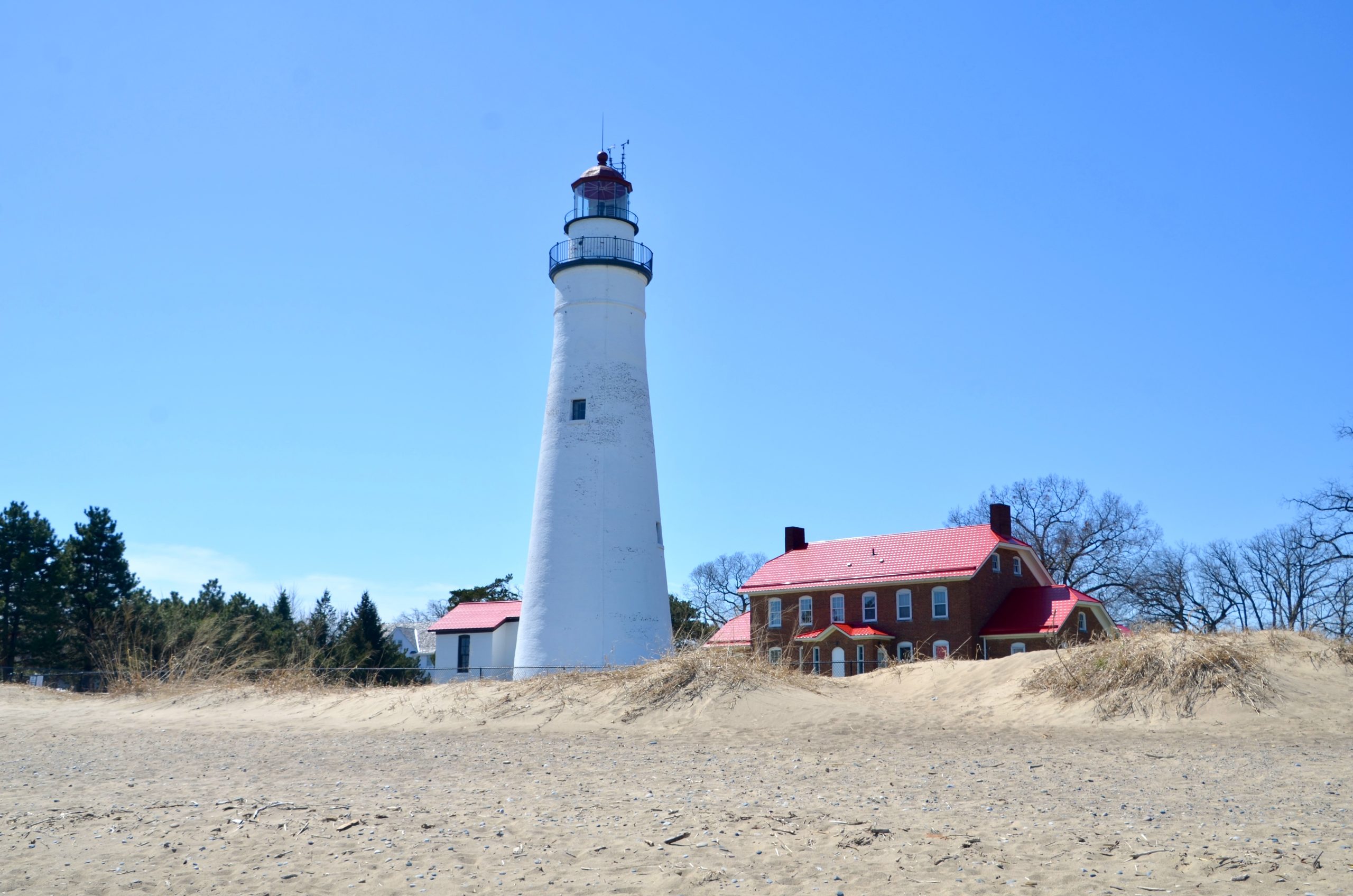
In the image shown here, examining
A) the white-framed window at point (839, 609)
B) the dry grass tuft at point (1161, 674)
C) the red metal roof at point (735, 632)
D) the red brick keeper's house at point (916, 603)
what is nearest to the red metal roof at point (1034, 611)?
the red brick keeper's house at point (916, 603)

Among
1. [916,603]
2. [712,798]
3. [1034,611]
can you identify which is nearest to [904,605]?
[916,603]

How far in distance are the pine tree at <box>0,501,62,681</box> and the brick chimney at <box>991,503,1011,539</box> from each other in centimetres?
3728

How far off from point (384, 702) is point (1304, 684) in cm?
1718

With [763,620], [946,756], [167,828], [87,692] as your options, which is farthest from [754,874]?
[763,620]

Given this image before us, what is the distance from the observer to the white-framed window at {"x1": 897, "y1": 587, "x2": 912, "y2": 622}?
4034 centimetres

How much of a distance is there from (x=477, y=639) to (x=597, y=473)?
17.7 metres

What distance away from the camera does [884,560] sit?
1647 inches

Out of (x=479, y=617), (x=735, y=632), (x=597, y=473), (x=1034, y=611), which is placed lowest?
(x=735, y=632)

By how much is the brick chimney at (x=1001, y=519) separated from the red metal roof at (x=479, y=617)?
19534 mm

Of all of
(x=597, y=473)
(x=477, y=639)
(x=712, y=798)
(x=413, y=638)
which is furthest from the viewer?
(x=413, y=638)

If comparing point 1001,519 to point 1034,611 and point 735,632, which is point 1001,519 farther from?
point 735,632

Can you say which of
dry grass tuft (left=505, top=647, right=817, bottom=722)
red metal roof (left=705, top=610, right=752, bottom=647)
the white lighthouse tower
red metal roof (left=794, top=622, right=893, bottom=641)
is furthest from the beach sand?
red metal roof (left=705, top=610, right=752, bottom=647)

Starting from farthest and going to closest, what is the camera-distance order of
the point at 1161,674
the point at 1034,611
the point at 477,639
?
the point at 477,639
the point at 1034,611
the point at 1161,674

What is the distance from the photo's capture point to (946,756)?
1439 centimetres
